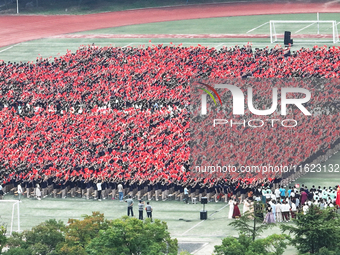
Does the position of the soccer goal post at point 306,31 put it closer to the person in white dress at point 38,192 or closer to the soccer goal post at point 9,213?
the person in white dress at point 38,192

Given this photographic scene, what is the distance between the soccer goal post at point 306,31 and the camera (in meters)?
66.1

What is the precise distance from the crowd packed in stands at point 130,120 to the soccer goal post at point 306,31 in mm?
8471

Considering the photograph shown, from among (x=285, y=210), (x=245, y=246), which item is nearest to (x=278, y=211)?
(x=285, y=210)

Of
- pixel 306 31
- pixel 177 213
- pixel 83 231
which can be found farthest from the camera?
pixel 306 31

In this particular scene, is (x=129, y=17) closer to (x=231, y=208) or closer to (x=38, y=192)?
(x=38, y=192)

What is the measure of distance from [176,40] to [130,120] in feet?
74.8

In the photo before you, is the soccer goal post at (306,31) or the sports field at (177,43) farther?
the soccer goal post at (306,31)

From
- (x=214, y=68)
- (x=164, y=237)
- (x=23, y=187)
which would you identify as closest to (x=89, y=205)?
(x=23, y=187)

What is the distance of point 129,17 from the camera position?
3162 inches

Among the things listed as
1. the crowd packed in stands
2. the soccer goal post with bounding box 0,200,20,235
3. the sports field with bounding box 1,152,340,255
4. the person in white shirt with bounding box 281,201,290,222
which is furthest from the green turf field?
the person in white shirt with bounding box 281,201,290,222

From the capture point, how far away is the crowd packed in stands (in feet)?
137

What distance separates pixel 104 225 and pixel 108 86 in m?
27.0

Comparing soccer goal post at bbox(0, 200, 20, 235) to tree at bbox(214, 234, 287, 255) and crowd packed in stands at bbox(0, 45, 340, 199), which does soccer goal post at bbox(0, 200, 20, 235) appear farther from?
tree at bbox(214, 234, 287, 255)

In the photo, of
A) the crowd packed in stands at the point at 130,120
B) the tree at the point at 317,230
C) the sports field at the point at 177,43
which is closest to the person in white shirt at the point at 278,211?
the sports field at the point at 177,43
